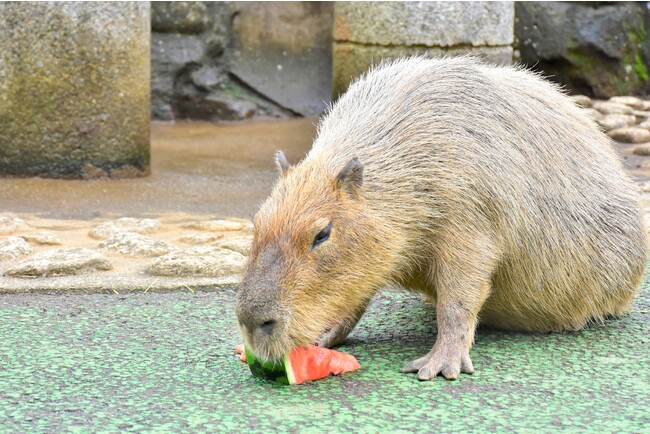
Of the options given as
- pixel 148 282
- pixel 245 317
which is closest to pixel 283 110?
pixel 148 282

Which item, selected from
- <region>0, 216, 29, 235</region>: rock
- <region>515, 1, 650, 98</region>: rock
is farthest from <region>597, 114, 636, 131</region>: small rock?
<region>0, 216, 29, 235</region>: rock

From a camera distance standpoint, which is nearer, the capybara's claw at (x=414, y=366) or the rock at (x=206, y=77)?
the capybara's claw at (x=414, y=366)

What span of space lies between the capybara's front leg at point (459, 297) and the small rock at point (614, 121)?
539cm

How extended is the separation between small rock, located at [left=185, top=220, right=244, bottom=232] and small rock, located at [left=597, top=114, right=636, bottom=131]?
13.5ft

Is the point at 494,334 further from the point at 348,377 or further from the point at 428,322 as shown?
the point at 348,377

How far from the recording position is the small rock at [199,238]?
500 cm

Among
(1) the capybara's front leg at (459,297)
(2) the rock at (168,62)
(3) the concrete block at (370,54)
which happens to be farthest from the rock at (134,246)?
(2) the rock at (168,62)

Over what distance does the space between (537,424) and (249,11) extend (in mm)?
7719

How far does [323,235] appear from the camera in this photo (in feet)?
10.0

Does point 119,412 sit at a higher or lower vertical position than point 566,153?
lower

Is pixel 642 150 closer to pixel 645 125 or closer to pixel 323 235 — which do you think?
pixel 645 125

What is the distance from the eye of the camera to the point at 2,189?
20.7ft

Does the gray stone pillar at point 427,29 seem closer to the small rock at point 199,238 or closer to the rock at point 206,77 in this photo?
the small rock at point 199,238

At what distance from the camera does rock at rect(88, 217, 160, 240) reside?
5.07 m
